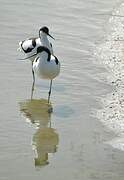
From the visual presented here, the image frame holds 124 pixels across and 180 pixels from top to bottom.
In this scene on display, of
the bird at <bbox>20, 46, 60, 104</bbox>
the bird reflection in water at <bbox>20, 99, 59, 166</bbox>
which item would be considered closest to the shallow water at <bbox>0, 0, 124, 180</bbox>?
the bird reflection in water at <bbox>20, 99, 59, 166</bbox>

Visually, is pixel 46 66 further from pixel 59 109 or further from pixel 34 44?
pixel 34 44

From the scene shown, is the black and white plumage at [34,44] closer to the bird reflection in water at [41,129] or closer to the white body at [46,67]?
the white body at [46,67]

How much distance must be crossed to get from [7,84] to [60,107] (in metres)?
1.16

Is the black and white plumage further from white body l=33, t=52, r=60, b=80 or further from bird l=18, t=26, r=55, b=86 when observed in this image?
white body l=33, t=52, r=60, b=80

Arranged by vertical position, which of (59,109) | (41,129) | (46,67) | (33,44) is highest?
(33,44)

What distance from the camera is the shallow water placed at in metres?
8.44

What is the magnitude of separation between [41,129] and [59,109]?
0.79 metres

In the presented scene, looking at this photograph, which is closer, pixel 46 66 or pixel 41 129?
pixel 41 129

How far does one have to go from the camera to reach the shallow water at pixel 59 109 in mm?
8438

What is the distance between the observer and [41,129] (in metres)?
9.83

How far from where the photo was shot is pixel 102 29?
51.0ft

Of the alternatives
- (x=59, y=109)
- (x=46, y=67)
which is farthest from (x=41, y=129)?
(x=46, y=67)

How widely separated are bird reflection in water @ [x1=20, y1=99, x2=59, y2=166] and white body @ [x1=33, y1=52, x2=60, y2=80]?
16.9 inches

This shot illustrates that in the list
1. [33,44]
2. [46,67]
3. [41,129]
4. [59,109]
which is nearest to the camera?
[41,129]
